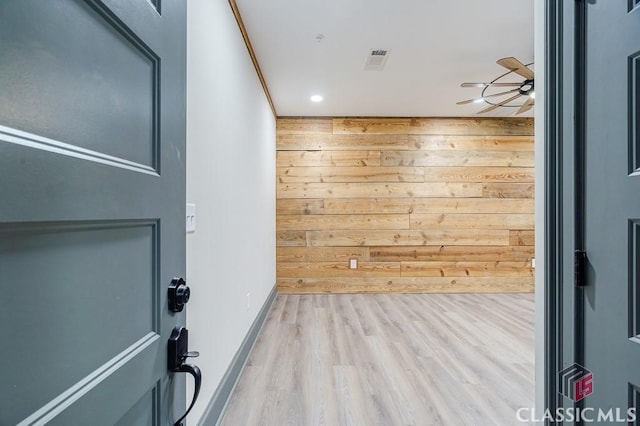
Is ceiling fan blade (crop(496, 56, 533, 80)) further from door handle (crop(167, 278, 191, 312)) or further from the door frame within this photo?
door handle (crop(167, 278, 191, 312))

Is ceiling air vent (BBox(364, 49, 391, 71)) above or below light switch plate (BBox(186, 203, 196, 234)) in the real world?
above

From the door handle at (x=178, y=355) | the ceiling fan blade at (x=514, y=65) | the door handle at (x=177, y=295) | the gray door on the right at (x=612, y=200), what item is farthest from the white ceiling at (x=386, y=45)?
the door handle at (x=178, y=355)

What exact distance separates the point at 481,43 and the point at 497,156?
243cm

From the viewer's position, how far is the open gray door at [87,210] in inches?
15.1

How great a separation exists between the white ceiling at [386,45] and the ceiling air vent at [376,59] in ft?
0.20

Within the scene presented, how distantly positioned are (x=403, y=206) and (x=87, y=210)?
4454 millimetres

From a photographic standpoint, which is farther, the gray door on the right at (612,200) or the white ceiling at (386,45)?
the white ceiling at (386,45)

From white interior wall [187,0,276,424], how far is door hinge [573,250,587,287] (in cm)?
138

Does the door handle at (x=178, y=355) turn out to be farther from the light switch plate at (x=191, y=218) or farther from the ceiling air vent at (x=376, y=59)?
the ceiling air vent at (x=376, y=59)

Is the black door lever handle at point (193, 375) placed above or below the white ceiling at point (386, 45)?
below

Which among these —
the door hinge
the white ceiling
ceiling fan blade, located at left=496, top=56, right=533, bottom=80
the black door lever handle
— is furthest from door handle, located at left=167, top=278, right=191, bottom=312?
ceiling fan blade, located at left=496, top=56, right=533, bottom=80

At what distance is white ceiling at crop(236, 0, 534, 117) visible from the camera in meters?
2.24

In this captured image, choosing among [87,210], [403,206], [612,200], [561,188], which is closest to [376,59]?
[403,206]

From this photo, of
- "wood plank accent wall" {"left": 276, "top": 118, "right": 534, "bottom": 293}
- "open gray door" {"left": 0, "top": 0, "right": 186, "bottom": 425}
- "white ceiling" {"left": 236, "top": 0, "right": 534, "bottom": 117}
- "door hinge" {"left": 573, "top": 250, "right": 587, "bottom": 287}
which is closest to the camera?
"open gray door" {"left": 0, "top": 0, "right": 186, "bottom": 425}
